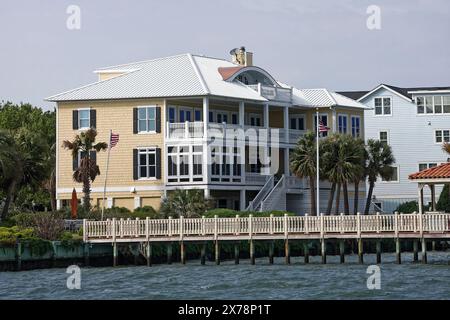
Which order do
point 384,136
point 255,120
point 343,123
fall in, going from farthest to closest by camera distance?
point 384,136
point 343,123
point 255,120

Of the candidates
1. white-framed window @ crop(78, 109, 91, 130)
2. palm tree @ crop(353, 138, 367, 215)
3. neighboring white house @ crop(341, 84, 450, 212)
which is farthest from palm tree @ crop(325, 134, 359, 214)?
neighboring white house @ crop(341, 84, 450, 212)

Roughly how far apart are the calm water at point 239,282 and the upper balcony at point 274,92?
856 inches

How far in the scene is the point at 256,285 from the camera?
1901 inches

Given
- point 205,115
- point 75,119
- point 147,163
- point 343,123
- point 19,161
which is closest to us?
point 19,161

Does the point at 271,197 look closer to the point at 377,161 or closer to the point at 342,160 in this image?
the point at 342,160

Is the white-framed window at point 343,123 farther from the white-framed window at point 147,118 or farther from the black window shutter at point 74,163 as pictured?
the black window shutter at point 74,163

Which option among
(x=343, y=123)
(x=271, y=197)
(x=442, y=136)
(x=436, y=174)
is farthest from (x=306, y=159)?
(x=442, y=136)

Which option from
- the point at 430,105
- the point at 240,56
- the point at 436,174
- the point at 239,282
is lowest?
the point at 239,282

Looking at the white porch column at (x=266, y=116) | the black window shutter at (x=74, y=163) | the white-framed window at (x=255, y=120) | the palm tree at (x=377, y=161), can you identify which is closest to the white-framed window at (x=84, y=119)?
the black window shutter at (x=74, y=163)

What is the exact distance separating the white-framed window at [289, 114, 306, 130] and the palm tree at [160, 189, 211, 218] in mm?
16772

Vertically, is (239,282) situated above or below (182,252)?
below

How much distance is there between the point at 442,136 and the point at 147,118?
26.7m

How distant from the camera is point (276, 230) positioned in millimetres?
59656

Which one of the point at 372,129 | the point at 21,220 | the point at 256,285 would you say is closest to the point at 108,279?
the point at 256,285
